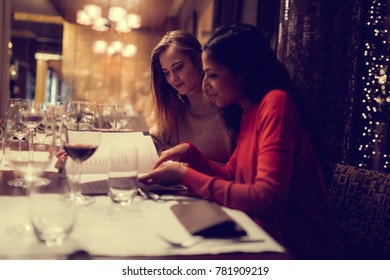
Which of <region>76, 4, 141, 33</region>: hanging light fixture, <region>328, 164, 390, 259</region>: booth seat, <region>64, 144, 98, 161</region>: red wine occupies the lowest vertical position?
<region>328, 164, 390, 259</region>: booth seat

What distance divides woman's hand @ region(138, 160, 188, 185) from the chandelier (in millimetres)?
5845

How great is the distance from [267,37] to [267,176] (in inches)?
116

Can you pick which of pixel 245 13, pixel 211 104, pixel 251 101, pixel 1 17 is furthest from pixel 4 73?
pixel 251 101

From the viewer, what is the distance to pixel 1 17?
3836 millimetres

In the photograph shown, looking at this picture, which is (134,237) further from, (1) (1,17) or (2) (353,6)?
(1) (1,17)

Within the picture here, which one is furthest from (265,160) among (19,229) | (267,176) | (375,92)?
(375,92)

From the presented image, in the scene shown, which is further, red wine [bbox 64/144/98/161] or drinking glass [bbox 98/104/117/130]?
drinking glass [bbox 98/104/117/130]

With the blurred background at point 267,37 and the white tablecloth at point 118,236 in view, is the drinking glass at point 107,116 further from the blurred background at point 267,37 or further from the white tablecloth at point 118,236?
the white tablecloth at point 118,236

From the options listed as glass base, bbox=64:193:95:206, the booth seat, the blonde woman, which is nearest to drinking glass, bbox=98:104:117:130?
the blonde woman

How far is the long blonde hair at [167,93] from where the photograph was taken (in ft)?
6.44

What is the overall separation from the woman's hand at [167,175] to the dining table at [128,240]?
115 millimetres

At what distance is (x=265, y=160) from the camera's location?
1011 millimetres

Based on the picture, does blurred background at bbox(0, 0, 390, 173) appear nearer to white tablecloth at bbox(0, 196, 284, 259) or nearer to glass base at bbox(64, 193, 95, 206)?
glass base at bbox(64, 193, 95, 206)

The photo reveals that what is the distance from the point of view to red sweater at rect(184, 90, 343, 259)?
984 millimetres
